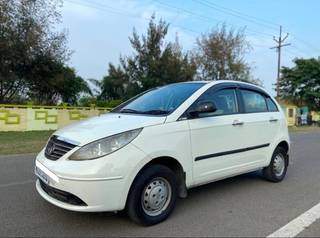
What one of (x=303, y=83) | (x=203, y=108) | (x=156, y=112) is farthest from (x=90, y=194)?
(x=303, y=83)

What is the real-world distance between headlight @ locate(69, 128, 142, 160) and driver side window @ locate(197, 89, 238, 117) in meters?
1.43

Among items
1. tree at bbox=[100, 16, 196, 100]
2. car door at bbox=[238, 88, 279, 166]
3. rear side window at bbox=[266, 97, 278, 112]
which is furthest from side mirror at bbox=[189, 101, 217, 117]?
tree at bbox=[100, 16, 196, 100]

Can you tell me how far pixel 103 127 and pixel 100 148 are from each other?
33 centimetres

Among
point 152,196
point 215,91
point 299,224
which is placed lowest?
point 299,224

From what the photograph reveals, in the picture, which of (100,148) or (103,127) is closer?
(100,148)

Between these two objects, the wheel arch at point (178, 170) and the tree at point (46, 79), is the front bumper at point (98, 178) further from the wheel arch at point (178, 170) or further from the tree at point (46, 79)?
the tree at point (46, 79)

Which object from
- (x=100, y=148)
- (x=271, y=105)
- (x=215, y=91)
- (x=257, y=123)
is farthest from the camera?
(x=271, y=105)

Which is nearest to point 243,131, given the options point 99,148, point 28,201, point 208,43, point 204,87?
point 204,87

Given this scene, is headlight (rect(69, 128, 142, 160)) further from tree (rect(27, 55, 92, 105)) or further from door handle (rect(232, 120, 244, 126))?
tree (rect(27, 55, 92, 105))

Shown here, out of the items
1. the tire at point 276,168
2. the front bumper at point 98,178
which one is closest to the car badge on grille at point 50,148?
the front bumper at point 98,178

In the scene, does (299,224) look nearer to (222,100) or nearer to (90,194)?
(222,100)

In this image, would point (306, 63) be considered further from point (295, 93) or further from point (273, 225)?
point (273, 225)

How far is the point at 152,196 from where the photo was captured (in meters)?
4.42

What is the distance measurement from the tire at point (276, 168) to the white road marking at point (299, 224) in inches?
59.5
